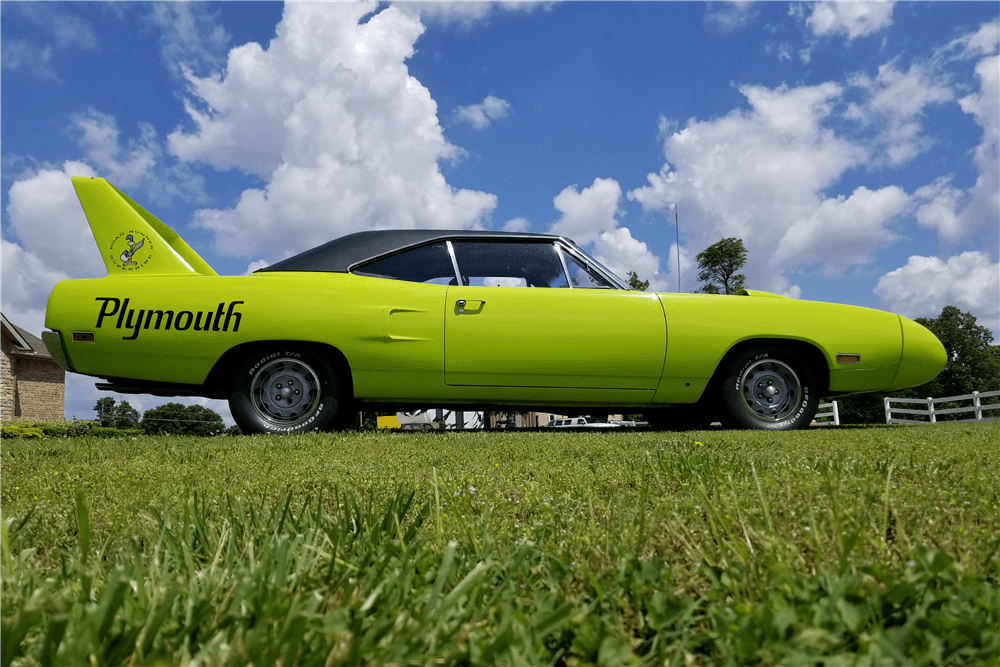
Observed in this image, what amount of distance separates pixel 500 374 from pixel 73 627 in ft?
13.1

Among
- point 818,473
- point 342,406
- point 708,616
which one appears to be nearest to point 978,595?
point 708,616

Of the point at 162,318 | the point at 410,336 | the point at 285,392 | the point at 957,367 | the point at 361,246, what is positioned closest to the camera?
the point at 162,318

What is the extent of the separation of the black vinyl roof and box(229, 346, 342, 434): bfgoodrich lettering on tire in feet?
2.60

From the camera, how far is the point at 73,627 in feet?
3.44

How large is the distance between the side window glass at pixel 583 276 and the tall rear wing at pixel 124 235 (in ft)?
9.93

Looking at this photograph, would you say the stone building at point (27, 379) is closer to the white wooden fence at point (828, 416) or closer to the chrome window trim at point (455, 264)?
the chrome window trim at point (455, 264)

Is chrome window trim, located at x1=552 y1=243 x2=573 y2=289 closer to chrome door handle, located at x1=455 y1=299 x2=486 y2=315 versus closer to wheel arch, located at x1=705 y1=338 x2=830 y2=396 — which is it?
chrome door handle, located at x1=455 y1=299 x2=486 y2=315

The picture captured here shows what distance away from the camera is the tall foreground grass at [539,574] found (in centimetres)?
97

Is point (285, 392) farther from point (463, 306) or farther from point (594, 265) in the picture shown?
point (594, 265)

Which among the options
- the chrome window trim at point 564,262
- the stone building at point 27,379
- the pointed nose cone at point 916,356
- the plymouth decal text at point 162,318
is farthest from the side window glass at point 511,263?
the stone building at point 27,379

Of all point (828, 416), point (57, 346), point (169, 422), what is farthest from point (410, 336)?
point (828, 416)

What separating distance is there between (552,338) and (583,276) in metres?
0.86

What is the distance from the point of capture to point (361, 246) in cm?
539

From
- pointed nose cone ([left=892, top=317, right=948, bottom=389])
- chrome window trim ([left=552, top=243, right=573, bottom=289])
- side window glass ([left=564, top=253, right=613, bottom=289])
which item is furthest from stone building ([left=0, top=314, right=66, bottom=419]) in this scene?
pointed nose cone ([left=892, top=317, right=948, bottom=389])
